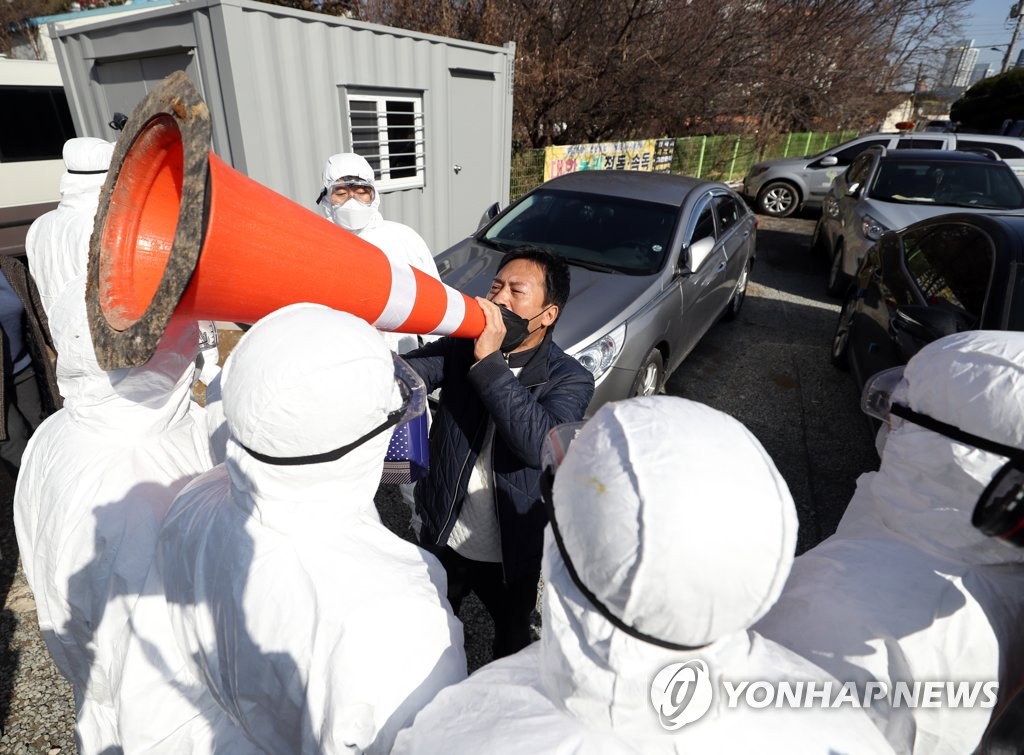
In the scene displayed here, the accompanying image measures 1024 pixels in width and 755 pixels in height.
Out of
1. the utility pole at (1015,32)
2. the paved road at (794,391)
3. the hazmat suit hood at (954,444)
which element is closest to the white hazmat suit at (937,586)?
the hazmat suit hood at (954,444)

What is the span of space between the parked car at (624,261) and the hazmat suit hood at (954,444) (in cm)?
204

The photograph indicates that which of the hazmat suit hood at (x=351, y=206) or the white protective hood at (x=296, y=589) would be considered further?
the hazmat suit hood at (x=351, y=206)

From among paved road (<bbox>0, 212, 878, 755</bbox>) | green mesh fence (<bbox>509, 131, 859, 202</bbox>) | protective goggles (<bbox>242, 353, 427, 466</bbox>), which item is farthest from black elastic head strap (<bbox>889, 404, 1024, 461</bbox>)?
green mesh fence (<bbox>509, 131, 859, 202</bbox>)

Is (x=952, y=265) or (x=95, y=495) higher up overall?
(x=952, y=265)

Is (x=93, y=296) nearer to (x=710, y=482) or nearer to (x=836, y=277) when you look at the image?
(x=710, y=482)

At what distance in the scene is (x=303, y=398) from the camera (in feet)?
3.32

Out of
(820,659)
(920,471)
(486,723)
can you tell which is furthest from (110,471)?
(920,471)

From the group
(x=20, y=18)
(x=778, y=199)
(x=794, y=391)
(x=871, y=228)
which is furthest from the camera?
(x=20, y=18)

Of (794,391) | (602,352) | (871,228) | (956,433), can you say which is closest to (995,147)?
(871,228)

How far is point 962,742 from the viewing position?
1232 millimetres

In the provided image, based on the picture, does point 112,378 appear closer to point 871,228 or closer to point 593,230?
point 593,230

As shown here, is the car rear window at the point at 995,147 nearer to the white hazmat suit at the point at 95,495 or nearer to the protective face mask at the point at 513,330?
the protective face mask at the point at 513,330

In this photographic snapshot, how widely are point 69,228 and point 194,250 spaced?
2.35 metres

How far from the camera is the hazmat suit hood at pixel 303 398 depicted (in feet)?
3.32
